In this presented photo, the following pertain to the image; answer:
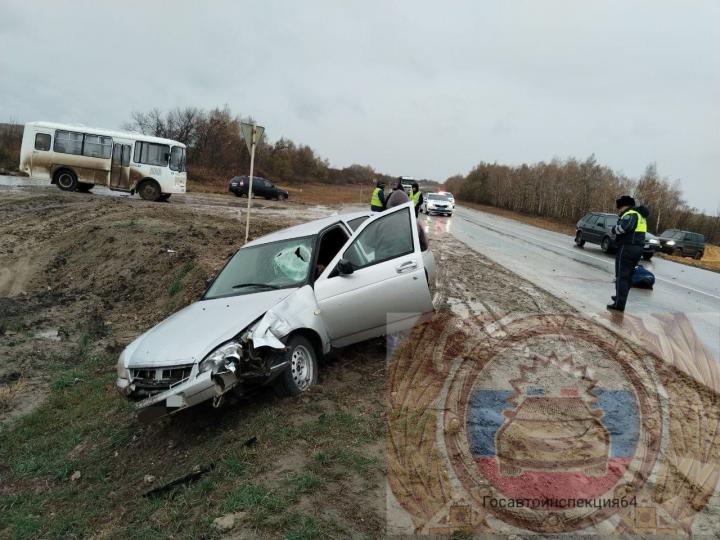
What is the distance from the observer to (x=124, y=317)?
31.8ft

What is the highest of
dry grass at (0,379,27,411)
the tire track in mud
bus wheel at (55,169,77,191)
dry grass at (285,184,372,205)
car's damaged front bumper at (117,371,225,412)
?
dry grass at (285,184,372,205)

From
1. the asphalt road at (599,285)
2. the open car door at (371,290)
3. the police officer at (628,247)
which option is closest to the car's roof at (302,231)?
the open car door at (371,290)

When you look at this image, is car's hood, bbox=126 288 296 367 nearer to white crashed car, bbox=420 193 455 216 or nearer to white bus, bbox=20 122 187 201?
white bus, bbox=20 122 187 201

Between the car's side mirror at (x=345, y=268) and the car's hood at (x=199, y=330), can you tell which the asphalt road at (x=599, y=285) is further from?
the car's hood at (x=199, y=330)

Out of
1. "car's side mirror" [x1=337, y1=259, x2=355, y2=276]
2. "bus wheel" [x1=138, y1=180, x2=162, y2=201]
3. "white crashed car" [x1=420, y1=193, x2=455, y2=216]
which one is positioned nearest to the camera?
"car's side mirror" [x1=337, y1=259, x2=355, y2=276]

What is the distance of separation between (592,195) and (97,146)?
52.1 meters

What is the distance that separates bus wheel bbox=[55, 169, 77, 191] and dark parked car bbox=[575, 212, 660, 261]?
21880mm

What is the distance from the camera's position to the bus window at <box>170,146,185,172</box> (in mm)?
23283

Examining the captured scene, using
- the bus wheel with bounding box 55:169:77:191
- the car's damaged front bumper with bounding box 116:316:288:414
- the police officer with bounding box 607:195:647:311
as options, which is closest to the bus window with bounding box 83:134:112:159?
the bus wheel with bounding box 55:169:77:191

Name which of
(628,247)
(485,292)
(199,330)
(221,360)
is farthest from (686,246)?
(221,360)

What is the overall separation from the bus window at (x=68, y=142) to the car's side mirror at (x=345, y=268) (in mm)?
21644

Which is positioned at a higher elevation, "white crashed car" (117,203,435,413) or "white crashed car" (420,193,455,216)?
"white crashed car" (420,193,455,216)

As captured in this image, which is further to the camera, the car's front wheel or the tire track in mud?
the tire track in mud

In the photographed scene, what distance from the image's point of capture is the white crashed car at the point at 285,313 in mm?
4395
